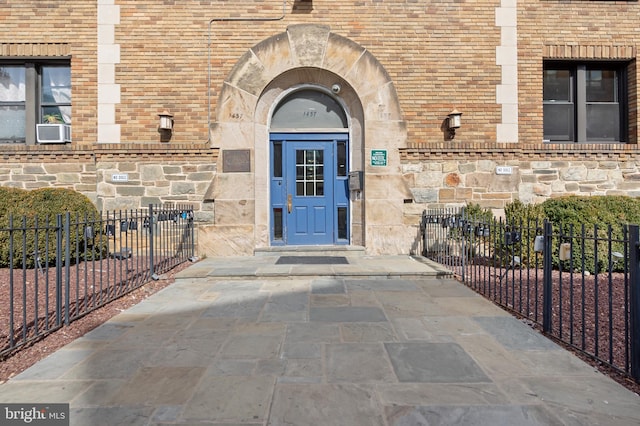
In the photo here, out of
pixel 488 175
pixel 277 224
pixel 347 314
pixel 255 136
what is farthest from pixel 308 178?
pixel 347 314

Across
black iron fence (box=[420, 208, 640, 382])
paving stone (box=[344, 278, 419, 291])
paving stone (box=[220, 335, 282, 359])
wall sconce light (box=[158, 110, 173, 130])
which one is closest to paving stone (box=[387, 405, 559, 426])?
black iron fence (box=[420, 208, 640, 382])

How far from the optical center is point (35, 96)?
8.45 metres

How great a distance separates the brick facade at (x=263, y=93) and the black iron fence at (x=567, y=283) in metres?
1.40

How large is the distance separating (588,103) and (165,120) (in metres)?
9.56

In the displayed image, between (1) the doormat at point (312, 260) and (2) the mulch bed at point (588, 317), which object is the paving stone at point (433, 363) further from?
(1) the doormat at point (312, 260)

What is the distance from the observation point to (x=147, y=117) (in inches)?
320

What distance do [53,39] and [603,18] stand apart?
1210 cm

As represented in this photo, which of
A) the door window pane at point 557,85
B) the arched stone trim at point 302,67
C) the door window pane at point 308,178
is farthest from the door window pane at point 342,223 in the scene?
the door window pane at point 557,85

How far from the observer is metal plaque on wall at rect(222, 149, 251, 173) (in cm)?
812

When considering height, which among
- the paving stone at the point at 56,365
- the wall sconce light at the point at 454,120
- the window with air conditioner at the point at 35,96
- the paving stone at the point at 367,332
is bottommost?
the paving stone at the point at 56,365

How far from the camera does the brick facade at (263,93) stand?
809 centimetres

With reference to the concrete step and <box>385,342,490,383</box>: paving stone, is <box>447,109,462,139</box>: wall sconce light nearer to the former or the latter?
the concrete step
